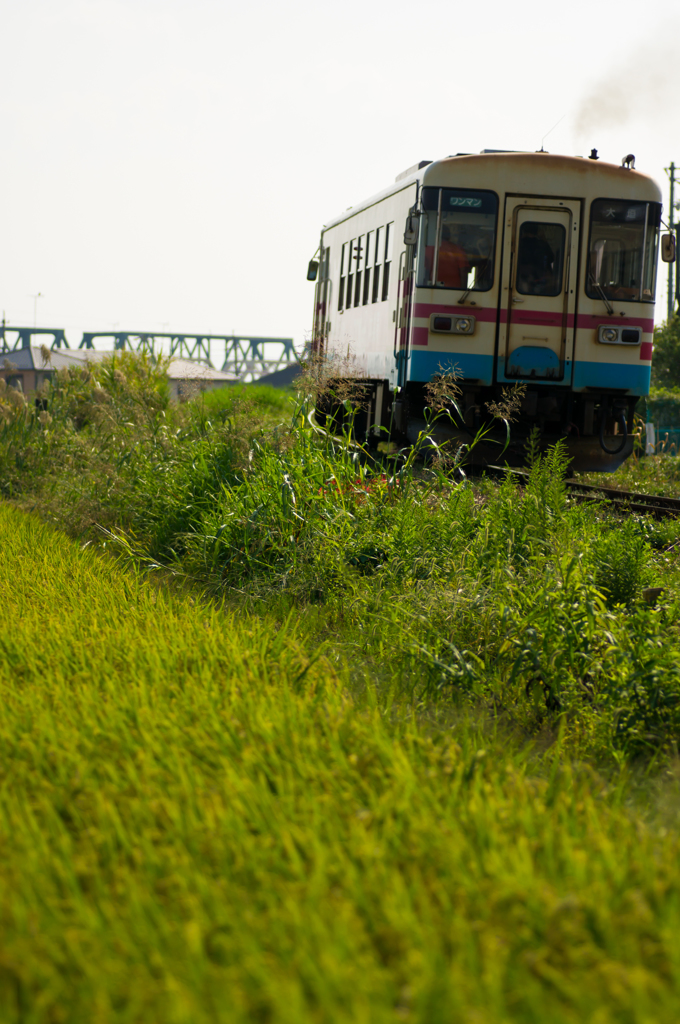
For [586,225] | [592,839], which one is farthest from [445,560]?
[586,225]

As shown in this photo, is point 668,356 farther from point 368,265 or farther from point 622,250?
point 622,250

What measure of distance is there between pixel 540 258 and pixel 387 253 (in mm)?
2133

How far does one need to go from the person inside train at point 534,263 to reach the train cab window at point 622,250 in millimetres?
430

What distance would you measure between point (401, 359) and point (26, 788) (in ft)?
28.5

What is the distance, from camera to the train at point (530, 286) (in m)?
10.6

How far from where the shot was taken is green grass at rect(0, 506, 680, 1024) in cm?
184

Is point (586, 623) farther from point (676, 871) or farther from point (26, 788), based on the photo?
point (26, 788)

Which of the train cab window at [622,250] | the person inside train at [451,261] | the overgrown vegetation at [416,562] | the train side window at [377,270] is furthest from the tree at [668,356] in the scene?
the overgrown vegetation at [416,562]

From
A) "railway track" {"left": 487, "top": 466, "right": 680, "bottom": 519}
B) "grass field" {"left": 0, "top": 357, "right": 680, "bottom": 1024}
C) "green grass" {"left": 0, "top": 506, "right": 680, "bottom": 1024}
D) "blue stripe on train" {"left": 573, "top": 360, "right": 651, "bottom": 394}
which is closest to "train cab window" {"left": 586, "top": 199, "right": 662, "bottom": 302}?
"blue stripe on train" {"left": 573, "top": 360, "right": 651, "bottom": 394}

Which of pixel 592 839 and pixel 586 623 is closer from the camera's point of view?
pixel 592 839

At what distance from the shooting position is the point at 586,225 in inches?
422

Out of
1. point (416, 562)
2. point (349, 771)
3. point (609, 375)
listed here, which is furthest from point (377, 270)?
point (349, 771)

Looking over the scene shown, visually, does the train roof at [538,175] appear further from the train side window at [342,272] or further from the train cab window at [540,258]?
the train side window at [342,272]

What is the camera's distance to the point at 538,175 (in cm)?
1059
